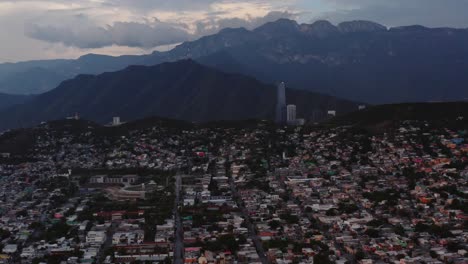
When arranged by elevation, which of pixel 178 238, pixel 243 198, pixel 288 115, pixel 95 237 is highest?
pixel 288 115

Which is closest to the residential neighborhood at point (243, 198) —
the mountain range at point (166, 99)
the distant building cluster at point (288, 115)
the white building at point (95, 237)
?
the white building at point (95, 237)

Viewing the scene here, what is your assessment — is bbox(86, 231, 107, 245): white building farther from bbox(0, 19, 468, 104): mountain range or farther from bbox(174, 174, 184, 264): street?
bbox(0, 19, 468, 104): mountain range

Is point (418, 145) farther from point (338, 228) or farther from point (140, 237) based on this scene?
point (140, 237)

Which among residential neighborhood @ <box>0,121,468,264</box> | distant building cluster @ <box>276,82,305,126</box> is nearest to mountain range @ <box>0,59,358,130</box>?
distant building cluster @ <box>276,82,305,126</box>

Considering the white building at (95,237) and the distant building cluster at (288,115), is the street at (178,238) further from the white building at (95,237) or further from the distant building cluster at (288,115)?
the distant building cluster at (288,115)

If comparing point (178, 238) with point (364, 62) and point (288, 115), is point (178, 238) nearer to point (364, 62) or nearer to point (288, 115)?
point (288, 115)

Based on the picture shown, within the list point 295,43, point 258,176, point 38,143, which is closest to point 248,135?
point 258,176

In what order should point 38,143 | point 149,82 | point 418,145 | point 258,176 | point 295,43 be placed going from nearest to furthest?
point 258,176, point 418,145, point 38,143, point 149,82, point 295,43

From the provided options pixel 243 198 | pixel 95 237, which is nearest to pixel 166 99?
pixel 243 198
